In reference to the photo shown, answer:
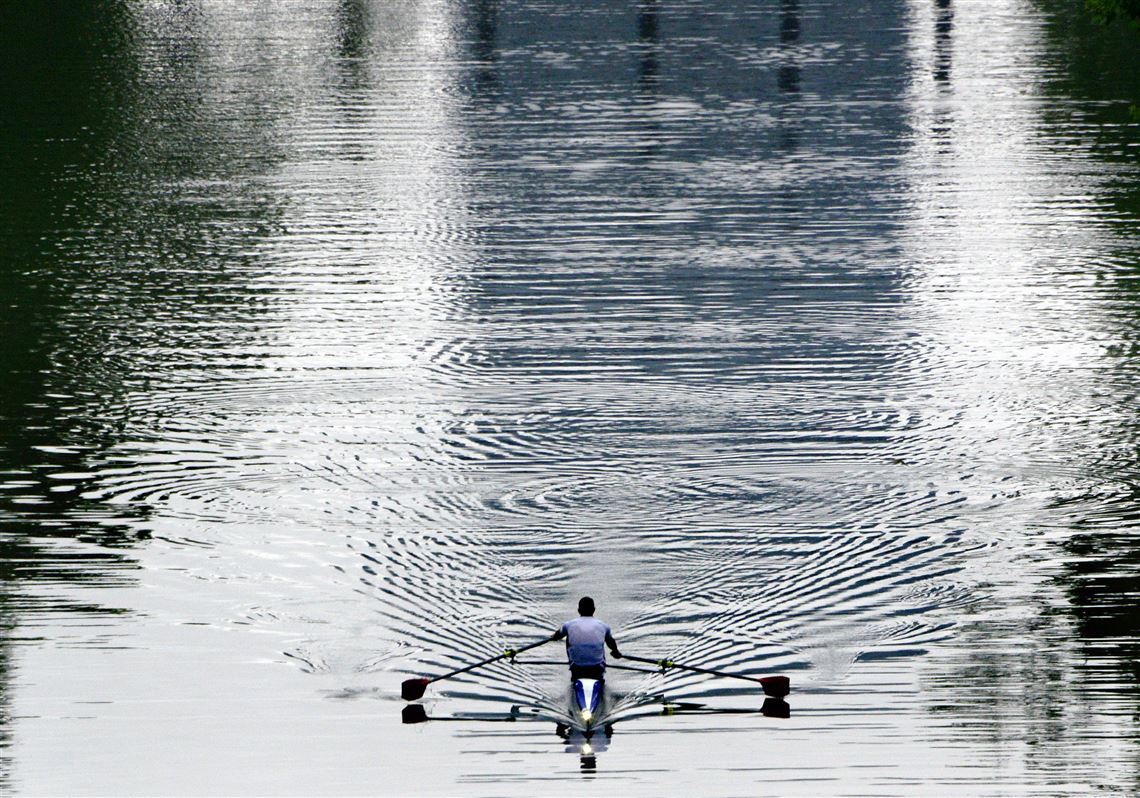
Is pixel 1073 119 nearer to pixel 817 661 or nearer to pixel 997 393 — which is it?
pixel 997 393

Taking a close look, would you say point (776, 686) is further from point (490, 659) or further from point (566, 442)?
point (566, 442)

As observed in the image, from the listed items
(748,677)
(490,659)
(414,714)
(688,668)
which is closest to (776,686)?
(748,677)

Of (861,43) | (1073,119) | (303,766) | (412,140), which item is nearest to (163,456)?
(303,766)

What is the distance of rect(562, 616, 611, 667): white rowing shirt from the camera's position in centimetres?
1894

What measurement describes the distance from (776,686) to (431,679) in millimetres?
3544

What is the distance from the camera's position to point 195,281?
35.3 m

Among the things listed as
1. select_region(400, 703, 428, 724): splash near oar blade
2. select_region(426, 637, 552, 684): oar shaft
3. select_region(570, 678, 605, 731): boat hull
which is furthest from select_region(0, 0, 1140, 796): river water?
select_region(570, 678, 605, 731): boat hull

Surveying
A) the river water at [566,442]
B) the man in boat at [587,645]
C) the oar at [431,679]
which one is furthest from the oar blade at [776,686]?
the oar at [431,679]

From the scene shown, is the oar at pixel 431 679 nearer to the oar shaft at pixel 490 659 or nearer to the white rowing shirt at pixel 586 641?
the oar shaft at pixel 490 659

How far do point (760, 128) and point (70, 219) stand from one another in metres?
19.5

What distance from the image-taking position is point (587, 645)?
19.0 m

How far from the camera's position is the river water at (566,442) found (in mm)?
18484

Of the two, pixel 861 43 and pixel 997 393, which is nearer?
pixel 997 393

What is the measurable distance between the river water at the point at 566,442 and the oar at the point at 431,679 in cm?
23
